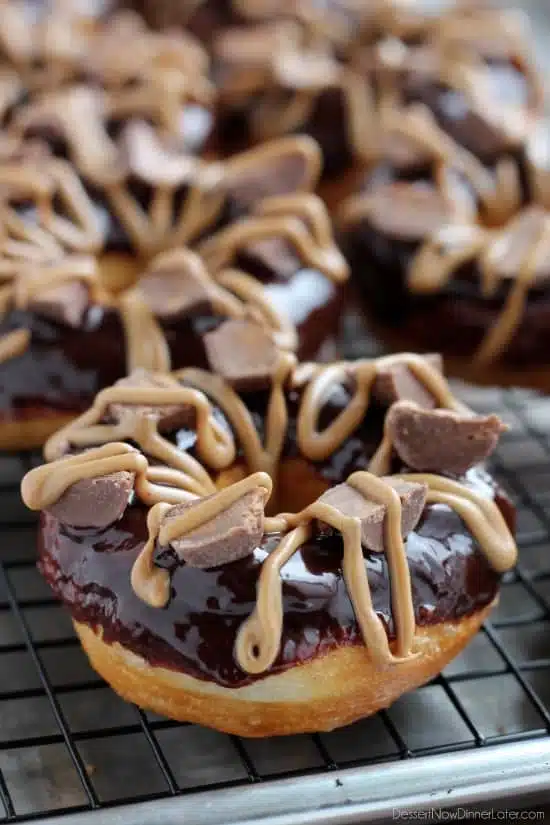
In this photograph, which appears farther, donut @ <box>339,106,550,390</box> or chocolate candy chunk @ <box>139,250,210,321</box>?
donut @ <box>339,106,550,390</box>

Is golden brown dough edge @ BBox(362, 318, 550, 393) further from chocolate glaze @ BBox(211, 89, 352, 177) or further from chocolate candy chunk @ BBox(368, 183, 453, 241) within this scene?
chocolate glaze @ BBox(211, 89, 352, 177)

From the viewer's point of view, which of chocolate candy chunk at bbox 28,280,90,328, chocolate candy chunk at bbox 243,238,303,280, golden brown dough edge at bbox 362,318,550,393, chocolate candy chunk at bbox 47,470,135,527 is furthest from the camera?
golden brown dough edge at bbox 362,318,550,393

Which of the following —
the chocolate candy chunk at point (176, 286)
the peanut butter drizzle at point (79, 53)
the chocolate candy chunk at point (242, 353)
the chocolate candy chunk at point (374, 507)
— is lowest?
the chocolate candy chunk at point (176, 286)

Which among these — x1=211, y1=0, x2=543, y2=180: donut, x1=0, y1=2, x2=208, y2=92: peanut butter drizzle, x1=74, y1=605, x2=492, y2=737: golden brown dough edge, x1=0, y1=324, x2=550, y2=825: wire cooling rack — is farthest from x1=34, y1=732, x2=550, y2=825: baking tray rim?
x1=0, y1=2, x2=208, y2=92: peanut butter drizzle

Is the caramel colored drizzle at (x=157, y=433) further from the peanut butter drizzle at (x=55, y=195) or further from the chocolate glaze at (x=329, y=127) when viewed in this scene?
the chocolate glaze at (x=329, y=127)

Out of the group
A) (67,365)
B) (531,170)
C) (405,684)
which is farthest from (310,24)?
(405,684)

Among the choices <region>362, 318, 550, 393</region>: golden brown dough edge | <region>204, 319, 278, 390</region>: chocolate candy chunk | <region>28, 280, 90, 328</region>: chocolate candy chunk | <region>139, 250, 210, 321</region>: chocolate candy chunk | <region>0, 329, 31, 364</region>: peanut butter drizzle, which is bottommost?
<region>362, 318, 550, 393</region>: golden brown dough edge

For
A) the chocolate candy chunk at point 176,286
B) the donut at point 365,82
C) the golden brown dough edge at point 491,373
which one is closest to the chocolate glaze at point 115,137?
the donut at point 365,82
